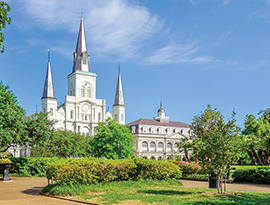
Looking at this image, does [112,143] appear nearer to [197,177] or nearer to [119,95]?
[197,177]

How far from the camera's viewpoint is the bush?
66.0 ft

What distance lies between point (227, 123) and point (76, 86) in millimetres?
74144

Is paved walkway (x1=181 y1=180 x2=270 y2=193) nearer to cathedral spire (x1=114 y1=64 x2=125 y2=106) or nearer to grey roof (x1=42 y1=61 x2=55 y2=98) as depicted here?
grey roof (x1=42 y1=61 x2=55 y2=98)

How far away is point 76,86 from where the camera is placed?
83812 millimetres

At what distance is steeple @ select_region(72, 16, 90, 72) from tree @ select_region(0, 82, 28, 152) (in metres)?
65.1

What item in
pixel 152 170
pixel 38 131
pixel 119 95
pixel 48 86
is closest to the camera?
pixel 152 170

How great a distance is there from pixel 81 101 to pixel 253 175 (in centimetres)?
6574

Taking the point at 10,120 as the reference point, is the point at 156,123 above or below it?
above

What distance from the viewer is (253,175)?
68.6 ft

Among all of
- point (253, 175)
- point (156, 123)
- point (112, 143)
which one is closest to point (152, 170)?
point (253, 175)

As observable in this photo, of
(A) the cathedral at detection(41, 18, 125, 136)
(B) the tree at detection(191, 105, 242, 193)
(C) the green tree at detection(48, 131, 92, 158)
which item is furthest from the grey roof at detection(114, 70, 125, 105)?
(B) the tree at detection(191, 105, 242, 193)

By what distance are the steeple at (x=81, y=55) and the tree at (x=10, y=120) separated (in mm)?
65093

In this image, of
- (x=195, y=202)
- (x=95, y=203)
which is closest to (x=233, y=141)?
(x=195, y=202)

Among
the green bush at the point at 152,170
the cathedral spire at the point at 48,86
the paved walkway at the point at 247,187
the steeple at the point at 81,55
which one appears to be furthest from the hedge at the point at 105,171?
the steeple at the point at 81,55
